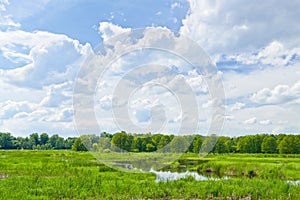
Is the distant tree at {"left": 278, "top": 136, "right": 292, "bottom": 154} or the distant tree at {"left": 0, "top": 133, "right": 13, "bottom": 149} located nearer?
the distant tree at {"left": 278, "top": 136, "right": 292, "bottom": 154}

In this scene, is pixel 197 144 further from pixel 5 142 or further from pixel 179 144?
pixel 5 142

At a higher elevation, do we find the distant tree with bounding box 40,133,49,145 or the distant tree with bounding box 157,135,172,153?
the distant tree with bounding box 40,133,49,145

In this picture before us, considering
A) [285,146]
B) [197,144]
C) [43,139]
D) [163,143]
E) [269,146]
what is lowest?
[285,146]

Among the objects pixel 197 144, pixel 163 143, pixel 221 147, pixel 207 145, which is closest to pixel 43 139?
pixel 163 143

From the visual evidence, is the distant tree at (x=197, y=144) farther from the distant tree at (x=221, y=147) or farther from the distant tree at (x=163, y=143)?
the distant tree at (x=163, y=143)

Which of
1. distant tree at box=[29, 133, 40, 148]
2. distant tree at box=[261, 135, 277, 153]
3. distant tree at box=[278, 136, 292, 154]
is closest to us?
distant tree at box=[278, 136, 292, 154]

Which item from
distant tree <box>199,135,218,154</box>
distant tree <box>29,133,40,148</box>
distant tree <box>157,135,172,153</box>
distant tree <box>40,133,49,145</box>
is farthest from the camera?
distant tree <box>40,133,49,145</box>

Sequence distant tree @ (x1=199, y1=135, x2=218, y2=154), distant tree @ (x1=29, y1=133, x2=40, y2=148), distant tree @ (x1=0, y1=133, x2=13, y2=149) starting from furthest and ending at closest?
distant tree @ (x1=29, y1=133, x2=40, y2=148) → distant tree @ (x1=0, y1=133, x2=13, y2=149) → distant tree @ (x1=199, y1=135, x2=218, y2=154)

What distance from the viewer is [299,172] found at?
2817 centimetres

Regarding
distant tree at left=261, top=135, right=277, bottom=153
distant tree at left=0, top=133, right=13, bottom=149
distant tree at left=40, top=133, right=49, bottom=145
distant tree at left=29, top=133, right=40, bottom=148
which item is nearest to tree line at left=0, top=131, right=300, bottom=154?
distant tree at left=261, top=135, right=277, bottom=153

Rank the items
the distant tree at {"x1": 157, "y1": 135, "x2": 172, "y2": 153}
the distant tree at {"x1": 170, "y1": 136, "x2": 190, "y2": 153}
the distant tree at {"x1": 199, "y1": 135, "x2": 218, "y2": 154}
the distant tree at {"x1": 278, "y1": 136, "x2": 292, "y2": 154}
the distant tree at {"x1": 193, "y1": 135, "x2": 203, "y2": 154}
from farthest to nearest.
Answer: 1. the distant tree at {"x1": 193, "y1": 135, "x2": 203, "y2": 154}
2. the distant tree at {"x1": 199, "y1": 135, "x2": 218, "y2": 154}
3. the distant tree at {"x1": 157, "y1": 135, "x2": 172, "y2": 153}
4. the distant tree at {"x1": 278, "y1": 136, "x2": 292, "y2": 154}
5. the distant tree at {"x1": 170, "y1": 136, "x2": 190, "y2": 153}

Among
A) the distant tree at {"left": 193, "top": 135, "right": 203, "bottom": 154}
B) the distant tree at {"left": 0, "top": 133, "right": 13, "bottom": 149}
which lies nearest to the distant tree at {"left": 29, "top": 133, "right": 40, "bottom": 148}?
the distant tree at {"left": 0, "top": 133, "right": 13, "bottom": 149}

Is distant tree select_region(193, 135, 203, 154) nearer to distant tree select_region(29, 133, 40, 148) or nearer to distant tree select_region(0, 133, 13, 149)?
distant tree select_region(29, 133, 40, 148)

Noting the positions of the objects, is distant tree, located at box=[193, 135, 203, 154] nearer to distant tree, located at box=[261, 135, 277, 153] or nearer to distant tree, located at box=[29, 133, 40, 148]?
distant tree, located at box=[261, 135, 277, 153]
